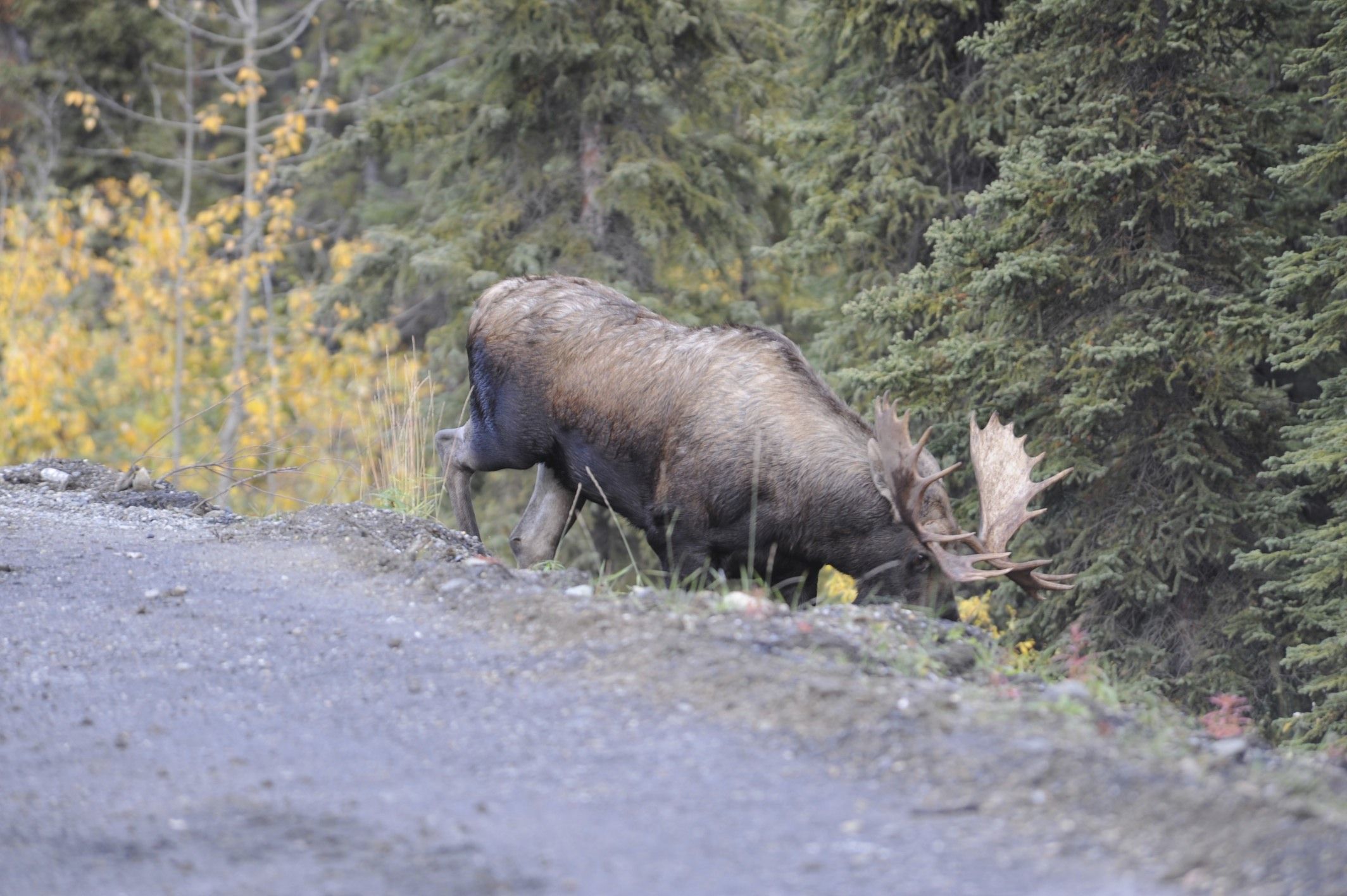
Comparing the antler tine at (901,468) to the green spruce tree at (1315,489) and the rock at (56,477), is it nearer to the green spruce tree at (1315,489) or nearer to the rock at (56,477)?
the green spruce tree at (1315,489)

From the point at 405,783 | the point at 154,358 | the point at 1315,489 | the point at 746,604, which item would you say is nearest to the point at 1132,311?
the point at 1315,489

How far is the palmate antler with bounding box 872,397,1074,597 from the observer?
6.96m

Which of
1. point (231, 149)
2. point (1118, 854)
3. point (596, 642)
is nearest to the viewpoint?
point (1118, 854)

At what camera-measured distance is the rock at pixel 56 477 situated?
929cm

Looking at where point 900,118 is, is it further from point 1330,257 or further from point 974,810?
point 974,810

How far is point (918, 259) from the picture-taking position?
11852mm

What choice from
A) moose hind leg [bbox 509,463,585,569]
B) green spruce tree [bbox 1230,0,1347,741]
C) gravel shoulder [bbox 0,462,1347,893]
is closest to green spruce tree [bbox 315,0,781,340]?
moose hind leg [bbox 509,463,585,569]

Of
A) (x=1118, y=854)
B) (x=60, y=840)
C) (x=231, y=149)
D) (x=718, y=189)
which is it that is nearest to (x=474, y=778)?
(x=60, y=840)

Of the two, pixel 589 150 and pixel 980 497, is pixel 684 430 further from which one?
pixel 589 150

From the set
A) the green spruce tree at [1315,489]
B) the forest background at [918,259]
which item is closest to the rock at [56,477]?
the forest background at [918,259]

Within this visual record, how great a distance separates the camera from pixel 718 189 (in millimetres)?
14703

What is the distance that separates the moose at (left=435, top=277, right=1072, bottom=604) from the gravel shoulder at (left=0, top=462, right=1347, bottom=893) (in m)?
1.55

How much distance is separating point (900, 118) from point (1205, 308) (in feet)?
10.6

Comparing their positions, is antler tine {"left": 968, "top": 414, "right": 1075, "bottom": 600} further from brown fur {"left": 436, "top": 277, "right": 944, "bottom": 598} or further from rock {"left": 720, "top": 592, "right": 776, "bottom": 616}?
rock {"left": 720, "top": 592, "right": 776, "bottom": 616}
